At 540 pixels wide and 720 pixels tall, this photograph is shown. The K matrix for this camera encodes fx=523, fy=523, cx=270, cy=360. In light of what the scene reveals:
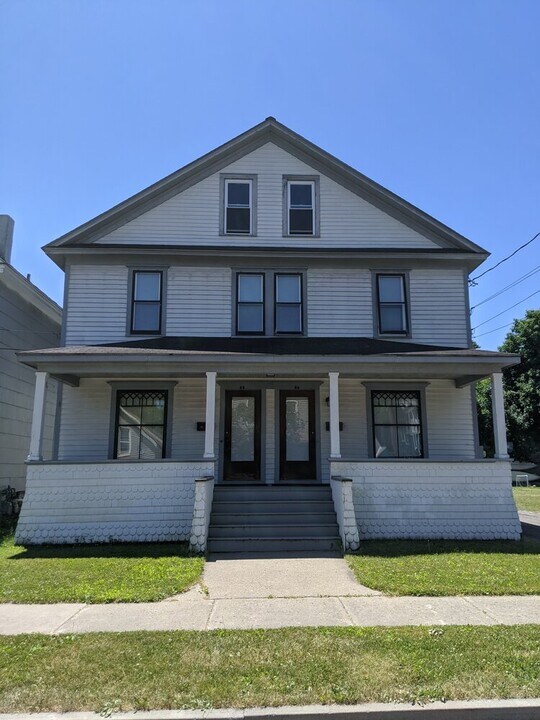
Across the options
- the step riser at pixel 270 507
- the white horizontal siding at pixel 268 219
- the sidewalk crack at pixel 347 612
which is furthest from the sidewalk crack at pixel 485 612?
the white horizontal siding at pixel 268 219

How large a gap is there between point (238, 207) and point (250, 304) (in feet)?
8.41

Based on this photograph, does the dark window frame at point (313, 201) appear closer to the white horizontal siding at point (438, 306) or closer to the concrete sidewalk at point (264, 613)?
the white horizontal siding at point (438, 306)

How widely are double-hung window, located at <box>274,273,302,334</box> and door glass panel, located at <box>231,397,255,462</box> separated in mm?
1891

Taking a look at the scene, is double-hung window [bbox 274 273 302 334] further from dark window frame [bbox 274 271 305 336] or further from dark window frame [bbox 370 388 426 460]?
dark window frame [bbox 370 388 426 460]

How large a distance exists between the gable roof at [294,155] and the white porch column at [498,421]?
3.67 m

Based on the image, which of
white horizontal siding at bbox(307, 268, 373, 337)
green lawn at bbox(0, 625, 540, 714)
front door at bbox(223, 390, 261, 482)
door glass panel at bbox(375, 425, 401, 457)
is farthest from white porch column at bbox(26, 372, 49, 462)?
door glass panel at bbox(375, 425, 401, 457)

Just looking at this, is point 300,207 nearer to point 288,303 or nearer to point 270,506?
point 288,303

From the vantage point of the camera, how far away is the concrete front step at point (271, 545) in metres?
8.70

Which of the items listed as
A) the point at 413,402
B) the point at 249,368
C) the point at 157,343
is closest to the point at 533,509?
the point at 413,402

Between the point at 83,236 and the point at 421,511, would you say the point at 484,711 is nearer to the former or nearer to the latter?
the point at 421,511

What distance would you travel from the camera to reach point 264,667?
13.6ft

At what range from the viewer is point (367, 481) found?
31.9 ft

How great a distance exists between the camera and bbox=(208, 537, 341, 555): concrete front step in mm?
8703

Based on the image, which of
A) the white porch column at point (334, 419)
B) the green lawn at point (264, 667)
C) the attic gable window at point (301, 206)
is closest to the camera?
the green lawn at point (264, 667)
